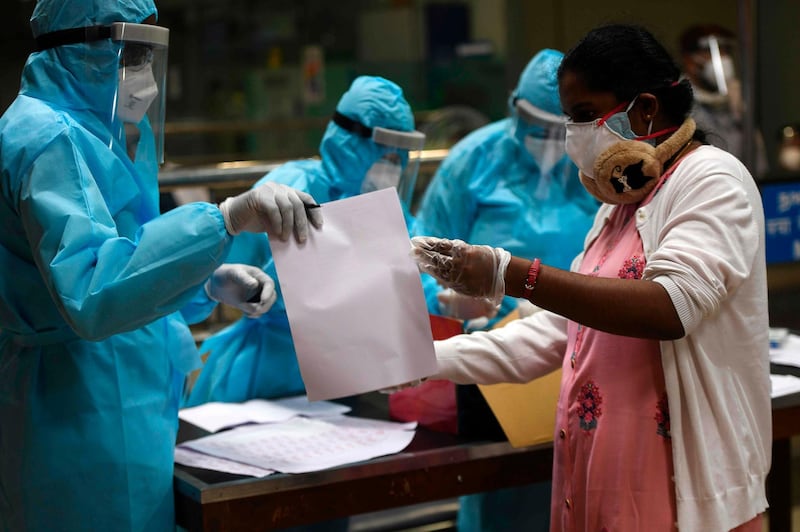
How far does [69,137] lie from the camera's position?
156cm

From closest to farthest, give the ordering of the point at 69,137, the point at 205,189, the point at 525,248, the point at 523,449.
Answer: the point at 69,137 < the point at 523,449 < the point at 525,248 < the point at 205,189

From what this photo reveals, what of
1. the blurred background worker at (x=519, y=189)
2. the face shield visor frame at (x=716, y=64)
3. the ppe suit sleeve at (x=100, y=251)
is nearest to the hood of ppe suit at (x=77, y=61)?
the ppe suit sleeve at (x=100, y=251)

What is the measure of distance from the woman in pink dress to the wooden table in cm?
29

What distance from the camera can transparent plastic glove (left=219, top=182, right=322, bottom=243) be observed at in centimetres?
156

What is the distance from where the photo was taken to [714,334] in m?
1.48

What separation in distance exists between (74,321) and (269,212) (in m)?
0.35

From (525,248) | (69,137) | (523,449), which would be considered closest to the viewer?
(69,137)

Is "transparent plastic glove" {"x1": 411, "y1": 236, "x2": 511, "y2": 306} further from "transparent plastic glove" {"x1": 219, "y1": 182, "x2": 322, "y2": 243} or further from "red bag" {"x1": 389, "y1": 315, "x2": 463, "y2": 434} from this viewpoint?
"red bag" {"x1": 389, "y1": 315, "x2": 463, "y2": 434}

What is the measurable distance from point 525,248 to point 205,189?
118 centimetres

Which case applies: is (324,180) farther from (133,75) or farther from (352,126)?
(133,75)

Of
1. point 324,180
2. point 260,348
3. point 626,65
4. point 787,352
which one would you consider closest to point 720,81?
point 787,352

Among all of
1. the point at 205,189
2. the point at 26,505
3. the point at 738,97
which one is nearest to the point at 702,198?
the point at 26,505

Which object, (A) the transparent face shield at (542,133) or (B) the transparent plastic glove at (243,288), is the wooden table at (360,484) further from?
(A) the transparent face shield at (542,133)

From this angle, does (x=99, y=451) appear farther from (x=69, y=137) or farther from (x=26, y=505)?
(x=69, y=137)
